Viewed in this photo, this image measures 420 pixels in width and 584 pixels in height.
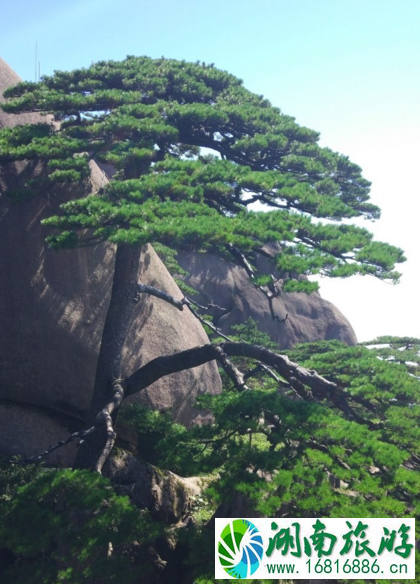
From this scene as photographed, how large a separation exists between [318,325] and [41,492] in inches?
820

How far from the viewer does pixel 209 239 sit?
816cm

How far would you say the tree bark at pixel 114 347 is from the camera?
9164 millimetres

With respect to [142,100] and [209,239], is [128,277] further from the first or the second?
[142,100]

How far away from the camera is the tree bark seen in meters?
9.16

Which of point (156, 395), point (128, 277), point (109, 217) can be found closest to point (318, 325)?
point (156, 395)

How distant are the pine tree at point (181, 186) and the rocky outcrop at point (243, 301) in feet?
36.6

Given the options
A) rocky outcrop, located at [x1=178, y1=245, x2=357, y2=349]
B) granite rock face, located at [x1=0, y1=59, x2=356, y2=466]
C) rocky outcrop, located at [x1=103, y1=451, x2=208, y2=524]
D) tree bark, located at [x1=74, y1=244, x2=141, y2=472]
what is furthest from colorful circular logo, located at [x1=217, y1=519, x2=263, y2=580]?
rocky outcrop, located at [x1=178, y1=245, x2=357, y2=349]

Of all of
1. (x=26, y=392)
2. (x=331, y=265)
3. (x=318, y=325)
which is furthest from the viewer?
(x=318, y=325)

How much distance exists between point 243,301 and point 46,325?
→ 1426cm

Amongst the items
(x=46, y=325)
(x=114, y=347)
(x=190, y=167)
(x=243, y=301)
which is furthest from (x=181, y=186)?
(x=243, y=301)

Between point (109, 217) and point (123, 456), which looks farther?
point (123, 456)

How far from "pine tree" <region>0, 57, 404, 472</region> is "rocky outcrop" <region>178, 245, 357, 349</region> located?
1115 centimetres

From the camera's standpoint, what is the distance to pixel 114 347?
9.98 m

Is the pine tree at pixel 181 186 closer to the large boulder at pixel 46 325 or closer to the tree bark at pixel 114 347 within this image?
the tree bark at pixel 114 347
